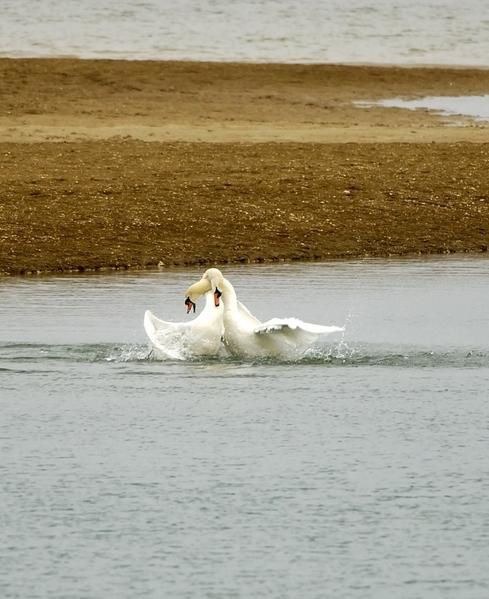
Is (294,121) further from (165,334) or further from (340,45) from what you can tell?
(165,334)

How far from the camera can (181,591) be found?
9.95 m

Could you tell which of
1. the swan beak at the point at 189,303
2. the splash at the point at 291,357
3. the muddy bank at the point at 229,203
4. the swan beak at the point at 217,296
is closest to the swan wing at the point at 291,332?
the splash at the point at 291,357

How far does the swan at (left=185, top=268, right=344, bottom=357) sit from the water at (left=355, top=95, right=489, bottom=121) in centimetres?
1867

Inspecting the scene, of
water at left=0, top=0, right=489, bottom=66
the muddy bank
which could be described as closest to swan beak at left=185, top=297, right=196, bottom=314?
the muddy bank

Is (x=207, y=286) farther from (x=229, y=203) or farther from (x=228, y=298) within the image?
(x=229, y=203)

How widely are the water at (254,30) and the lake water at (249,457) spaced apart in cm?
2319

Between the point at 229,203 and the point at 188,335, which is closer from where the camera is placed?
the point at 188,335

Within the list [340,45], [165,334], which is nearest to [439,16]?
[340,45]

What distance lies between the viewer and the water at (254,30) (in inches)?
1645

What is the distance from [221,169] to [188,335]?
38.2 ft

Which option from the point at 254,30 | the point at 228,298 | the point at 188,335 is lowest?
the point at 188,335

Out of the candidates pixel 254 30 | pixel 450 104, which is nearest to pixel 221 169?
pixel 450 104

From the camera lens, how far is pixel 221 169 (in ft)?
89.6

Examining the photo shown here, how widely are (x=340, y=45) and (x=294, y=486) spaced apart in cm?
3284
